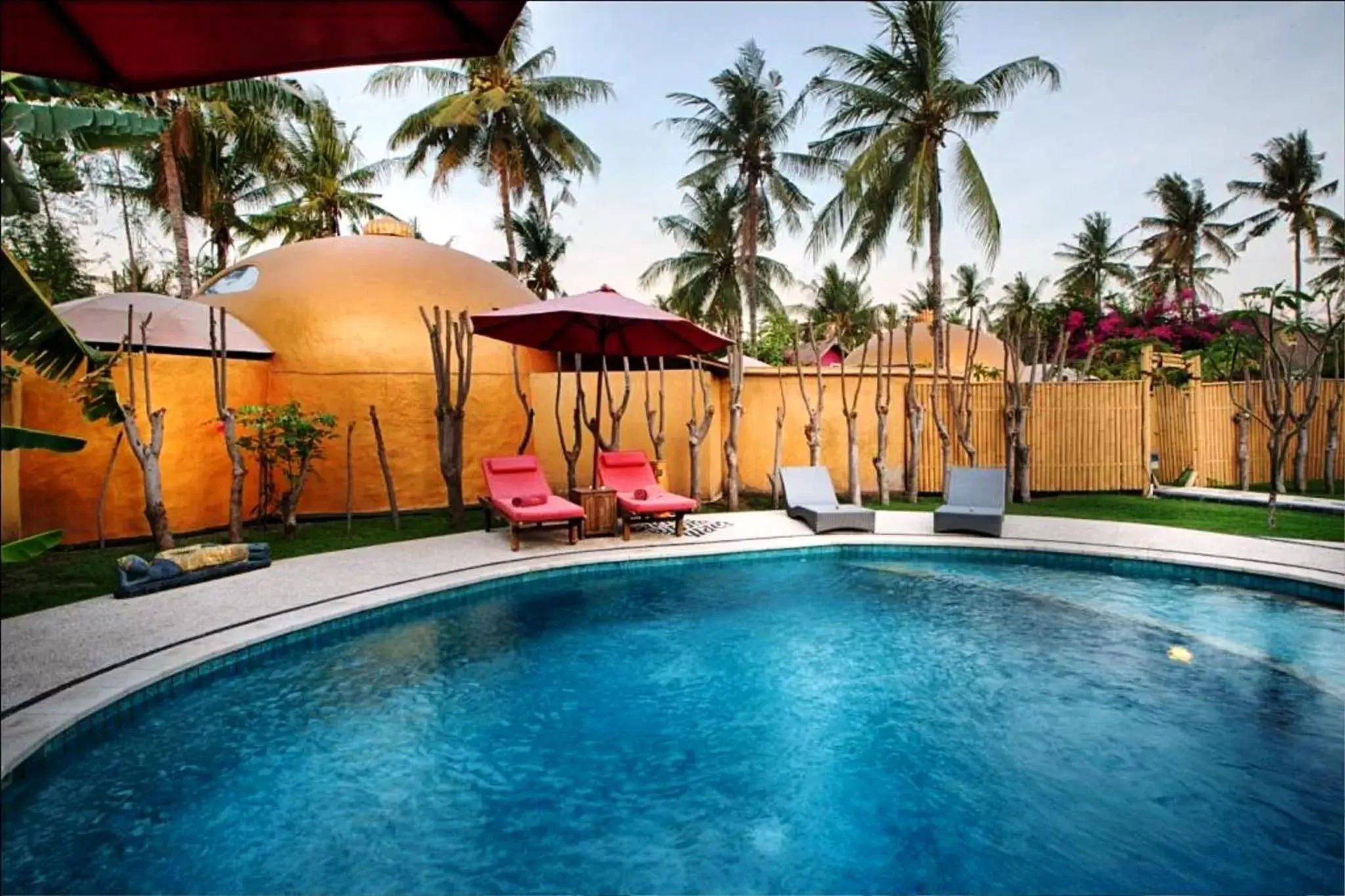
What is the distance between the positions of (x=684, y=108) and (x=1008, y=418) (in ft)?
54.8

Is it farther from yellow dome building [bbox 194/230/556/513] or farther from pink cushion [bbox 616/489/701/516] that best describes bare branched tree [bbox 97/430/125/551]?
pink cushion [bbox 616/489/701/516]

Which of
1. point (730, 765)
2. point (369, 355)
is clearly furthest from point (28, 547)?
point (369, 355)

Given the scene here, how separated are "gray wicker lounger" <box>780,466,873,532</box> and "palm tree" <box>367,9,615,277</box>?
15.5 meters

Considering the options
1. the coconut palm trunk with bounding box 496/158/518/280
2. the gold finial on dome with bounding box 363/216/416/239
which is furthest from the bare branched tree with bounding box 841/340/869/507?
the coconut palm trunk with bounding box 496/158/518/280

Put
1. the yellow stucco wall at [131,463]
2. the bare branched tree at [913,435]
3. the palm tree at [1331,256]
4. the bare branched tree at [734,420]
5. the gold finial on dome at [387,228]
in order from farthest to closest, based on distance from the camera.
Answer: the palm tree at [1331,256], the gold finial on dome at [387,228], the bare branched tree at [913,435], the bare branched tree at [734,420], the yellow stucco wall at [131,463]

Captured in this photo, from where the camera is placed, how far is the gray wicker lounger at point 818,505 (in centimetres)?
1090

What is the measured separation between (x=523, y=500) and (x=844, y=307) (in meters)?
Result: 33.1

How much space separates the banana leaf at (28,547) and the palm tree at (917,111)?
15900 mm

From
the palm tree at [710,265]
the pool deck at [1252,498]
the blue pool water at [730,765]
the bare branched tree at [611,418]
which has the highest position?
the palm tree at [710,265]

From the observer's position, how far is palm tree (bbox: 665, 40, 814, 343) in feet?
81.1

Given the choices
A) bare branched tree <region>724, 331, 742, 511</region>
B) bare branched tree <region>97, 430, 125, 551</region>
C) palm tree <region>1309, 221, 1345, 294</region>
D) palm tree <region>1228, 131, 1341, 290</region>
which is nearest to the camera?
bare branched tree <region>97, 430, 125, 551</region>

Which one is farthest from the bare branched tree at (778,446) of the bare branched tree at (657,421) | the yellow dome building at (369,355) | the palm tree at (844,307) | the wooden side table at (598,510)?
the palm tree at (844,307)

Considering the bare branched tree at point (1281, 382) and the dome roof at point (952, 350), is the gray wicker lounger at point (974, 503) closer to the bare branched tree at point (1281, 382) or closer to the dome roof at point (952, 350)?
the bare branched tree at point (1281, 382)

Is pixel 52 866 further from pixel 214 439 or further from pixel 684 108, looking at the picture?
pixel 684 108
